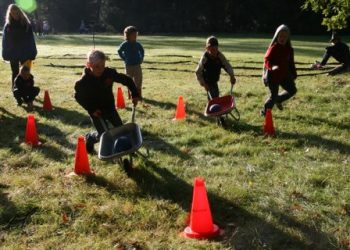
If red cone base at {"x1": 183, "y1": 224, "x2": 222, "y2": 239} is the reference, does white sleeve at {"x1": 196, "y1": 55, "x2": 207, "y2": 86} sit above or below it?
above

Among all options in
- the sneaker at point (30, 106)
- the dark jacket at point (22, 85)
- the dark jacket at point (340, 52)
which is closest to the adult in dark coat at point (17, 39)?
the dark jacket at point (22, 85)

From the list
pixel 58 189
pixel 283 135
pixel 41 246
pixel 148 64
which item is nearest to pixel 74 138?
pixel 58 189

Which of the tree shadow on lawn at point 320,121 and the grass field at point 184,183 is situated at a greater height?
the tree shadow on lawn at point 320,121

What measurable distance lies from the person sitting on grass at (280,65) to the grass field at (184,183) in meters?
0.50

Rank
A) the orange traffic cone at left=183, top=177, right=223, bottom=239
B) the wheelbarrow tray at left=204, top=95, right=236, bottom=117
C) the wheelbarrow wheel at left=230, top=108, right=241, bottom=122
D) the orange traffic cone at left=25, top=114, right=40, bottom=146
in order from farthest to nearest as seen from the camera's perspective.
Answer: the wheelbarrow wheel at left=230, top=108, right=241, bottom=122 < the wheelbarrow tray at left=204, top=95, right=236, bottom=117 < the orange traffic cone at left=25, top=114, right=40, bottom=146 < the orange traffic cone at left=183, top=177, right=223, bottom=239

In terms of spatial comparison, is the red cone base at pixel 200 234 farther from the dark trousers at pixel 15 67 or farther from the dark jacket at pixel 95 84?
the dark trousers at pixel 15 67

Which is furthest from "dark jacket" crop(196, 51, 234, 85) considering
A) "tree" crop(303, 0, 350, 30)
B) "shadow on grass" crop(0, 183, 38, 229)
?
"tree" crop(303, 0, 350, 30)

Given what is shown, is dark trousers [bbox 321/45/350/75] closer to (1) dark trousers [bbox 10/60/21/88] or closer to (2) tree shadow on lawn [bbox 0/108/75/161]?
(1) dark trousers [bbox 10/60/21/88]

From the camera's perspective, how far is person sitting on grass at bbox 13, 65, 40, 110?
10.6 metres

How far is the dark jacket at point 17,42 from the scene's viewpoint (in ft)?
35.4

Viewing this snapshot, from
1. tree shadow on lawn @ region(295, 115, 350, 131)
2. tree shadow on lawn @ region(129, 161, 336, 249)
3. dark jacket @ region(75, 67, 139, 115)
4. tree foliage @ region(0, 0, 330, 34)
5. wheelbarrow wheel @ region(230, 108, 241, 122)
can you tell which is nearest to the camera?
tree shadow on lawn @ region(129, 161, 336, 249)

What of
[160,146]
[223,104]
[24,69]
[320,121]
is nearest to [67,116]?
[24,69]

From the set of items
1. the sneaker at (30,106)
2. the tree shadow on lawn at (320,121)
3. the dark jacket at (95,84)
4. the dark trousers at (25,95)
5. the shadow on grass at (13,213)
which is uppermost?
the dark jacket at (95,84)

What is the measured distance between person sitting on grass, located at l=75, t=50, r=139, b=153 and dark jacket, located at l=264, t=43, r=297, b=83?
10.8ft
